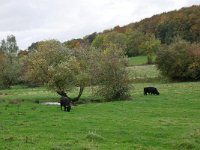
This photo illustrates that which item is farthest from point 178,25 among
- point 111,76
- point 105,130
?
point 105,130

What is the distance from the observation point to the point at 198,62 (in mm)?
80688

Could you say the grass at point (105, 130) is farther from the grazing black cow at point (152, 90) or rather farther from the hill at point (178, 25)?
the hill at point (178, 25)

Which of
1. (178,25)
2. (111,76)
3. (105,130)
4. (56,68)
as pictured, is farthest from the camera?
(178,25)

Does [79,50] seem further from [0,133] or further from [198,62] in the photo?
[198,62]

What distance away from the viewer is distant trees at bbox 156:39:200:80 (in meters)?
80.5

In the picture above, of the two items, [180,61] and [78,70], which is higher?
[180,61]

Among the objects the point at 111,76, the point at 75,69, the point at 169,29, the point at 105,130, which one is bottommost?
the point at 105,130

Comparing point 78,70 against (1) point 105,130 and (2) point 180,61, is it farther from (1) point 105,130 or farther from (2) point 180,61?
(2) point 180,61

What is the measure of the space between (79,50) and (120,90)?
794 centimetres

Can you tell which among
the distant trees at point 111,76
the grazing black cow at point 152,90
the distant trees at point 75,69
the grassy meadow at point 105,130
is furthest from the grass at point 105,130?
the grazing black cow at point 152,90

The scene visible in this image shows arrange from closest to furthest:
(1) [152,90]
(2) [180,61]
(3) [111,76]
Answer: (3) [111,76] → (1) [152,90] → (2) [180,61]

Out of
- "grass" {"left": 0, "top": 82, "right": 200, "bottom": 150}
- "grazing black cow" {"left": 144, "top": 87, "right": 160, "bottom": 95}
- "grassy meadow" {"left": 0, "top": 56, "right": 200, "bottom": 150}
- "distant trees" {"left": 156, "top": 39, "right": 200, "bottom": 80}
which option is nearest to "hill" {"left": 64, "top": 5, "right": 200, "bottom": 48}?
"distant trees" {"left": 156, "top": 39, "right": 200, "bottom": 80}

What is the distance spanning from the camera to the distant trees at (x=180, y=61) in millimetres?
80500

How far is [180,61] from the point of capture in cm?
8194
